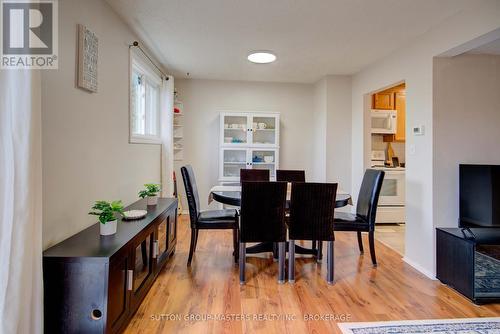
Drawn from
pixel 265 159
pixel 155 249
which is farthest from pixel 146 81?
pixel 155 249

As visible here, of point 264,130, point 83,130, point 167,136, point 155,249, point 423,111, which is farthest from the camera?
point 264,130

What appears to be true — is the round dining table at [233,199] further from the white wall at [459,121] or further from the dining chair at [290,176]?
the dining chair at [290,176]

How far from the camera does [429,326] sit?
6.17ft

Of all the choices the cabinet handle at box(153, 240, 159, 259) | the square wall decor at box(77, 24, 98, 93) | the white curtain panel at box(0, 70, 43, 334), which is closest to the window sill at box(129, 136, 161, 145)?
the square wall decor at box(77, 24, 98, 93)

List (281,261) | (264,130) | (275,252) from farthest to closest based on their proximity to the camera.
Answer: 1. (264,130)
2. (275,252)
3. (281,261)

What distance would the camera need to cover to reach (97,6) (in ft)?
7.50

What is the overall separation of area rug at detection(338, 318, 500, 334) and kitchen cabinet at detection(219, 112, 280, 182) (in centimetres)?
326

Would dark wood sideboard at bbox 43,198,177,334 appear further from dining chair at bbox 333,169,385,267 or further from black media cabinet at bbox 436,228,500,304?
black media cabinet at bbox 436,228,500,304

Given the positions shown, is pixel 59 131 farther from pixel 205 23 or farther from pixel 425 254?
pixel 425 254

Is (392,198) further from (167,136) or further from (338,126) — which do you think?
(167,136)

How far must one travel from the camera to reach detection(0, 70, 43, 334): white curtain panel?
124 centimetres

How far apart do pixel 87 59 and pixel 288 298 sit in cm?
232

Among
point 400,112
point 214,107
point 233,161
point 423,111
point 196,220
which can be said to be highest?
point 214,107

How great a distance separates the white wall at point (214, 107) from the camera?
5078 mm
